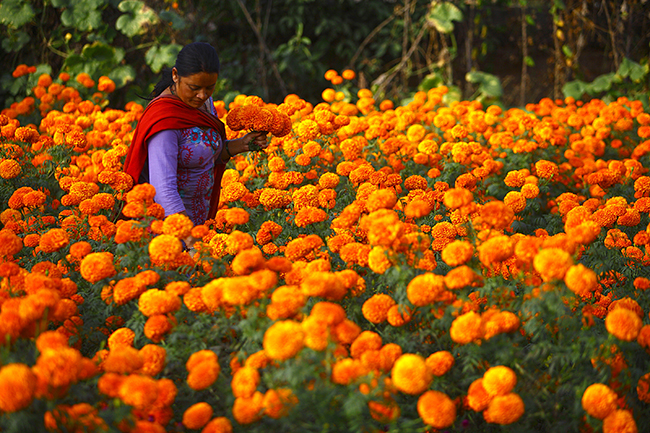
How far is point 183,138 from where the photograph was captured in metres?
2.46

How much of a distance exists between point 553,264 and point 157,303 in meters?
1.15

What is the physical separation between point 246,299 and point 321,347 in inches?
10.5

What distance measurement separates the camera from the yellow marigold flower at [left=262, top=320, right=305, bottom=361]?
127 centimetres

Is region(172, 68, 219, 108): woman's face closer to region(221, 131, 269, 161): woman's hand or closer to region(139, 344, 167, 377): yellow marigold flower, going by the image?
region(221, 131, 269, 161): woman's hand

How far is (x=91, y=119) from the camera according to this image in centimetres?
410

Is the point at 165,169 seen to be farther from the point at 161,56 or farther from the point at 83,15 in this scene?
the point at 83,15

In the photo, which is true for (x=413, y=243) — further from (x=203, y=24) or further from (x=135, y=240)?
(x=203, y=24)

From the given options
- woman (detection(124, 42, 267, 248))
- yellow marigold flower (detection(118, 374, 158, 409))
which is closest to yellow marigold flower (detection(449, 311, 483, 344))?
yellow marigold flower (detection(118, 374, 158, 409))

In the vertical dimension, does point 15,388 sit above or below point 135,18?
below

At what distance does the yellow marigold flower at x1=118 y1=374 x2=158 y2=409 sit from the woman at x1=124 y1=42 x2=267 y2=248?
37.0 inches

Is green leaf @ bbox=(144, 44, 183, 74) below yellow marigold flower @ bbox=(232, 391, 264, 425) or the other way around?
the other way around

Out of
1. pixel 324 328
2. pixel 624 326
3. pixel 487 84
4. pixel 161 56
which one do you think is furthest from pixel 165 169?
pixel 487 84

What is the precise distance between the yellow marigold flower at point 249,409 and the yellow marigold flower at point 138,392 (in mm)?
205

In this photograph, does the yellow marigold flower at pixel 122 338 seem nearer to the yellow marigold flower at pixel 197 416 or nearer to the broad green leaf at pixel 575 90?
the yellow marigold flower at pixel 197 416
